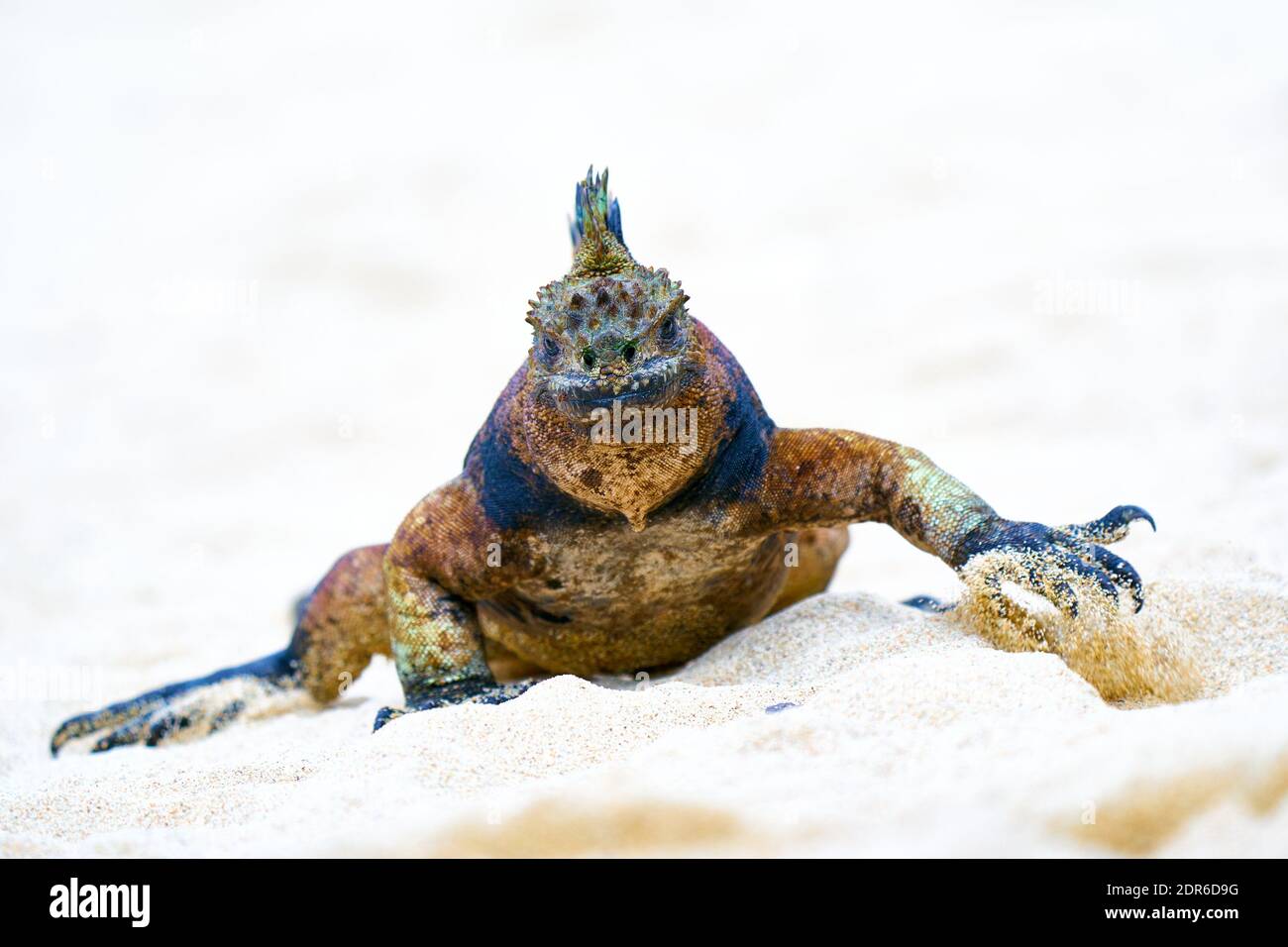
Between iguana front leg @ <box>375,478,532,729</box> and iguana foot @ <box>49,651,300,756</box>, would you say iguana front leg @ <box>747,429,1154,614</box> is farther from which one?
iguana foot @ <box>49,651,300,756</box>

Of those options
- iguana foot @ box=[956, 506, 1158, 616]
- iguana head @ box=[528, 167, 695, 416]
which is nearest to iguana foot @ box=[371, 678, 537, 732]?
iguana head @ box=[528, 167, 695, 416]

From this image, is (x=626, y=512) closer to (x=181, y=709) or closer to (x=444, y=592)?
(x=444, y=592)

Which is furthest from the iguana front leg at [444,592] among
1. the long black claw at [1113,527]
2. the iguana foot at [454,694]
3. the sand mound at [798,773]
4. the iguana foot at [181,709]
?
the long black claw at [1113,527]

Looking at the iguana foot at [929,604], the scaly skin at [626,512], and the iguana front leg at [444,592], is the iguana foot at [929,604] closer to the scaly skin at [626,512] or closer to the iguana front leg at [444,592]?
the scaly skin at [626,512]


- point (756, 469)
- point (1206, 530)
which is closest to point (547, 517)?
point (756, 469)

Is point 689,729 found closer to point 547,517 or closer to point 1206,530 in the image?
point 547,517

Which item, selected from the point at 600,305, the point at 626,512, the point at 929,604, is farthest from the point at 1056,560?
the point at 600,305
